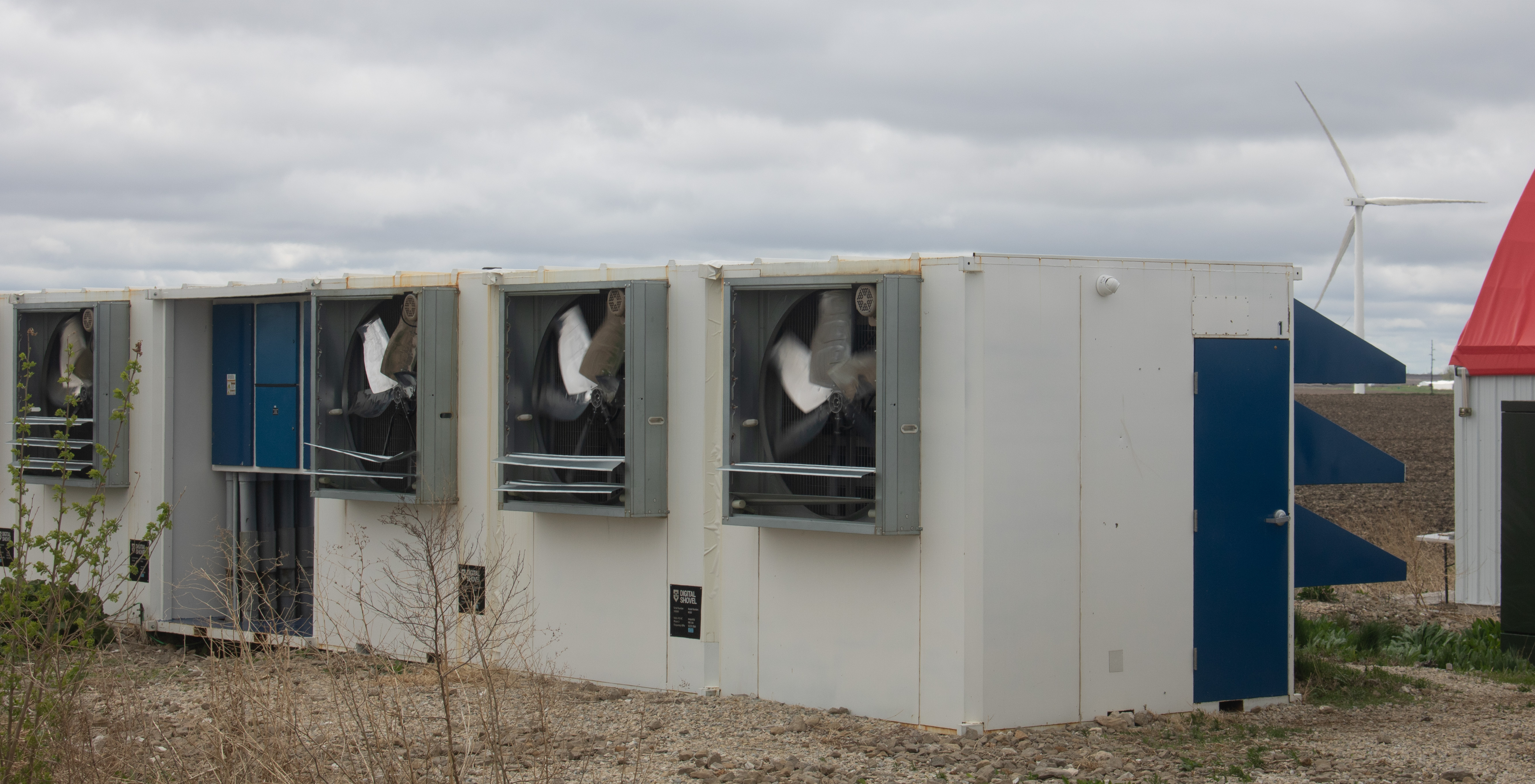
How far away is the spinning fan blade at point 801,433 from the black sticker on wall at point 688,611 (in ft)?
A: 3.70

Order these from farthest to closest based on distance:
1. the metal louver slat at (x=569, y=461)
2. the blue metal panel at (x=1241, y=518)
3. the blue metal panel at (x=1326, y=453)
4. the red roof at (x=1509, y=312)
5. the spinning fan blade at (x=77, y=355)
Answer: the red roof at (x=1509, y=312), the spinning fan blade at (x=77, y=355), the blue metal panel at (x=1326, y=453), the metal louver slat at (x=569, y=461), the blue metal panel at (x=1241, y=518)

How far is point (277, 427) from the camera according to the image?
1073cm

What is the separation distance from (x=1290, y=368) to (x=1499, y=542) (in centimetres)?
571

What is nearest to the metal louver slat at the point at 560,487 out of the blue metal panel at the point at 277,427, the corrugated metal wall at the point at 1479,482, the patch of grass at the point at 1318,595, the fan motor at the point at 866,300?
the fan motor at the point at 866,300

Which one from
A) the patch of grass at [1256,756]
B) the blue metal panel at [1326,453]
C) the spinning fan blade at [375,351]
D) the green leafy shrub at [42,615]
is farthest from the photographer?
the spinning fan blade at [375,351]

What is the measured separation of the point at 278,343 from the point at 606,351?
3.59 meters

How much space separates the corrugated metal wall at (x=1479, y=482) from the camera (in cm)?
1270

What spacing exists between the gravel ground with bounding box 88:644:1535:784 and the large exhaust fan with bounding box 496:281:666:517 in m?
1.34

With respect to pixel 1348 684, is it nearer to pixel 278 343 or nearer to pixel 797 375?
pixel 797 375

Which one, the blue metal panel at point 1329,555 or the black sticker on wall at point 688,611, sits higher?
the blue metal panel at point 1329,555

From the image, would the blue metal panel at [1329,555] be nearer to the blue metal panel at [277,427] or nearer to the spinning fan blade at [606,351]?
the spinning fan blade at [606,351]

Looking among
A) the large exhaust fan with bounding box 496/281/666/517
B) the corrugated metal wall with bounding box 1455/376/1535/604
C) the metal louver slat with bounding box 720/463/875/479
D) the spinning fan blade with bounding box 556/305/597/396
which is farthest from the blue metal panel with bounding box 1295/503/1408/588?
the spinning fan blade with bounding box 556/305/597/396

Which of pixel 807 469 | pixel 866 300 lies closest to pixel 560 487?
pixel 807 469

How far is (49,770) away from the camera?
5.90 metres
